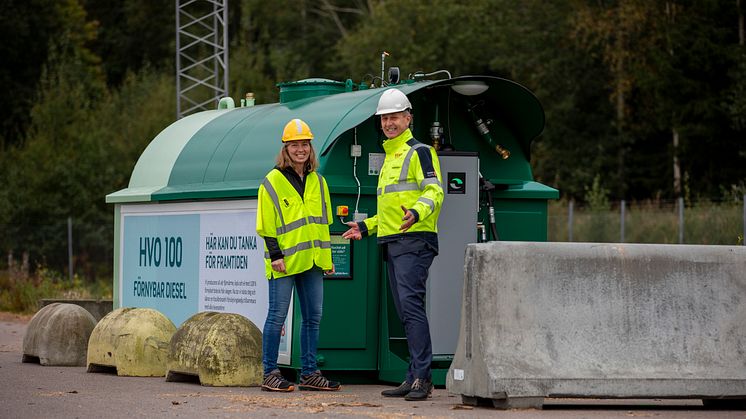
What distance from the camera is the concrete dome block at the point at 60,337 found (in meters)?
14.6

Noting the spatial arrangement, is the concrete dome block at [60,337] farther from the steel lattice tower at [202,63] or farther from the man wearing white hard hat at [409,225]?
the steel lattice tower at [202,63]

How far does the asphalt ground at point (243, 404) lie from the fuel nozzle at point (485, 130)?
2.41 m

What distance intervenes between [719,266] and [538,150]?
42243 millimetres

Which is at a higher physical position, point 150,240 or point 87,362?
point 150,240

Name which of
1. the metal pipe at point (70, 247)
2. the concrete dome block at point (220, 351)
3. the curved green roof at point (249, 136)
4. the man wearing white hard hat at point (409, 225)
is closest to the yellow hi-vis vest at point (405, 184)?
the man wearing white hard hat at point (409, 225)

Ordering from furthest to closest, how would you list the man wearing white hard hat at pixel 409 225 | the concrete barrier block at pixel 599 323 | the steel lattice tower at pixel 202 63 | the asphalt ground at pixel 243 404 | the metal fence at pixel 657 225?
the metal fence at pixel 657 225 → the steel lattice tower at pixel 202 63 → the man wearing white hard hat at pixel 409 225 → the concrete barrier block at pixel 599 323 → the asphalt ground at pixel 243 404

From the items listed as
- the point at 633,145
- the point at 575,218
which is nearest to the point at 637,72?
the point at 633,145

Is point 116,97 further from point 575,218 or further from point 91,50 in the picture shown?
point 91,50

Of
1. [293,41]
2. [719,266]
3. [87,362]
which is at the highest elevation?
[293,41]

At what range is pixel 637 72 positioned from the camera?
48.0 meters

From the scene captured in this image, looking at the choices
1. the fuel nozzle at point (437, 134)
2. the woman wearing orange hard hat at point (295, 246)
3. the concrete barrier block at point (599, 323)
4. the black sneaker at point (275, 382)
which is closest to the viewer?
the concrete barrier block at point (599, 323)

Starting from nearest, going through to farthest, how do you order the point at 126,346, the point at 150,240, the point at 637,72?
the point at 126,346 → the point at 150,240 → the point at 637,72

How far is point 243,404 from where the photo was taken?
34.8 ft

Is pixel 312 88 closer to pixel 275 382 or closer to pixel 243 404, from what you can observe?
pixel 275 382
